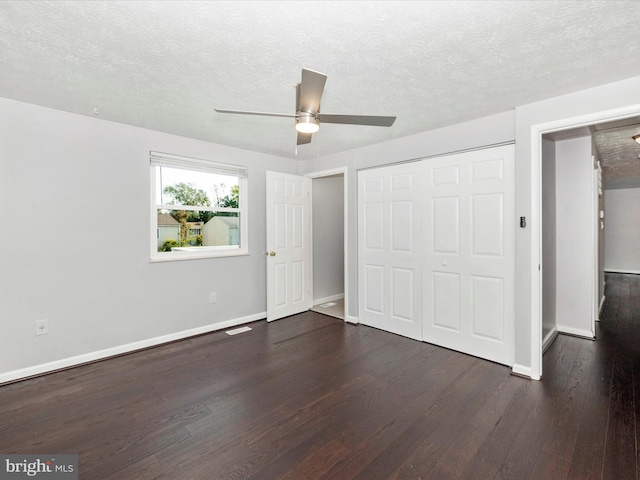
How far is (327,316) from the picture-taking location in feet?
14.9

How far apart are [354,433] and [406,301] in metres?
1.98

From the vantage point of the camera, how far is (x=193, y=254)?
373cm

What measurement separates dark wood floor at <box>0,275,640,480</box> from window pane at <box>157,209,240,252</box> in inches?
48.8

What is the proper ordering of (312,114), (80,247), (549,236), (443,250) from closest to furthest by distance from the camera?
(312,114) < (80,247) < (443,250) < (549,236)

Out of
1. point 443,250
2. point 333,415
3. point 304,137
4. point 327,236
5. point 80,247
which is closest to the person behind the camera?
point 333,415

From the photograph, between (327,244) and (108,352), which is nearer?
(108,352)

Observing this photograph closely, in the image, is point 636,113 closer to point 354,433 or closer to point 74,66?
point 354,433

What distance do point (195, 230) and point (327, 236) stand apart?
2.23 m

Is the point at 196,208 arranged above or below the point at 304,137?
below

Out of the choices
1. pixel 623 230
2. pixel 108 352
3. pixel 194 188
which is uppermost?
pixel 194 188

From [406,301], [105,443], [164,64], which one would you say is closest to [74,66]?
[164,64]

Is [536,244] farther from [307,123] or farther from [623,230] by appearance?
[623,230]

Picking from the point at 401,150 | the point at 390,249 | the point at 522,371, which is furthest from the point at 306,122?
the point at 522,371

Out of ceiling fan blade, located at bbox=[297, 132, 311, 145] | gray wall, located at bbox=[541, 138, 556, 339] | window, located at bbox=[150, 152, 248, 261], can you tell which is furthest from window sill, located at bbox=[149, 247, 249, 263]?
gray wall, located at bbox=[541, 138, 556, 339]
